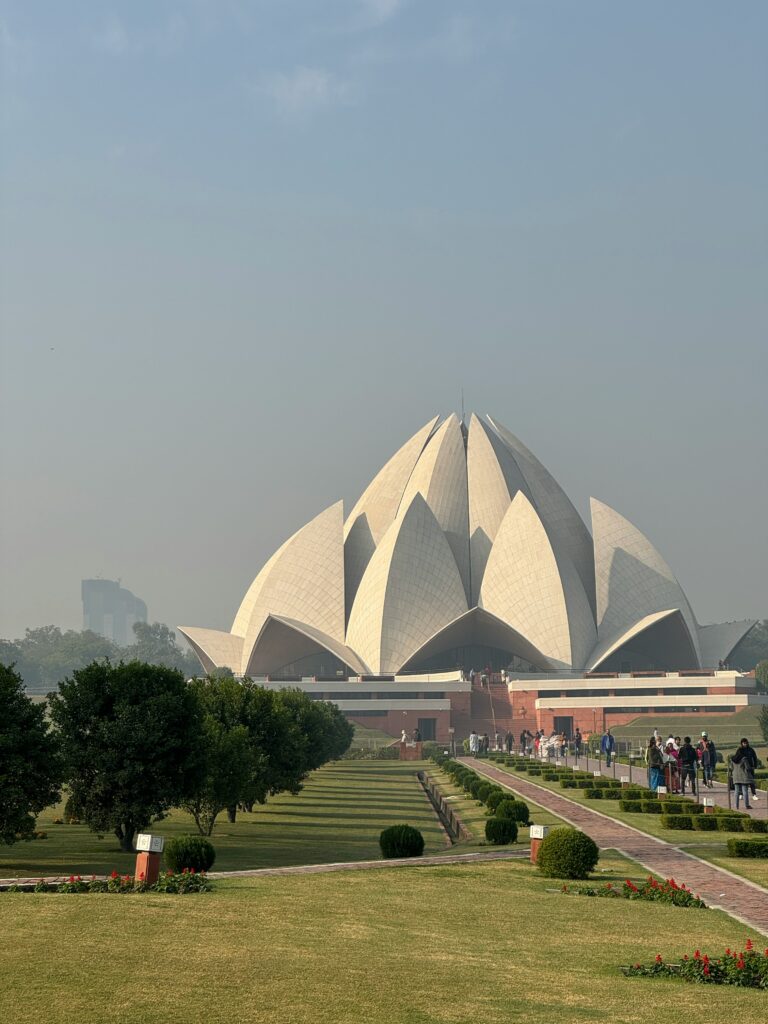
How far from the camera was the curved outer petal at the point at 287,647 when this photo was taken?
7325 cm

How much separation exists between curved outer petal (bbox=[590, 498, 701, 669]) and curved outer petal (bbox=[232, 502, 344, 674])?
51.9ft

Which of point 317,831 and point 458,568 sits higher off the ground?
point 458,568

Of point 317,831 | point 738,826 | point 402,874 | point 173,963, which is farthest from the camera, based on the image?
point 317,831

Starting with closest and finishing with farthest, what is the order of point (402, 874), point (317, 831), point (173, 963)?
point (173, 963)
point (402, 874)
point (317, 831)

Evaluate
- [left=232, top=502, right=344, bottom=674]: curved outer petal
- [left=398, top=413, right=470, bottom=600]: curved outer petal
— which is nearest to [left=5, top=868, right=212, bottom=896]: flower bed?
[left=232, top=502, right=344, bottom=674]: curved outer petal

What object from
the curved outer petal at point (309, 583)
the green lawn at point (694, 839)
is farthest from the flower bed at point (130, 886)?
the curved outer petal at point (309, 583)

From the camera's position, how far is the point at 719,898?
12.8 metres

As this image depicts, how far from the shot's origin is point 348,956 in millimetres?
9203

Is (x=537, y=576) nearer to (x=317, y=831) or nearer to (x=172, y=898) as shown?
(x=317, y=831)

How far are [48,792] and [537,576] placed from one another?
192 feet

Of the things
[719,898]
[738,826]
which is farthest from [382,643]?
[719,898]

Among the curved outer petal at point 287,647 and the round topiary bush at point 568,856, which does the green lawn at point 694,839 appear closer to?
the round topiary bush at point 568,856

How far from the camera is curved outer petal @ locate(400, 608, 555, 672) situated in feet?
240

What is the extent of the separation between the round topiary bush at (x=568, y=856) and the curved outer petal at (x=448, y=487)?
6416cm
